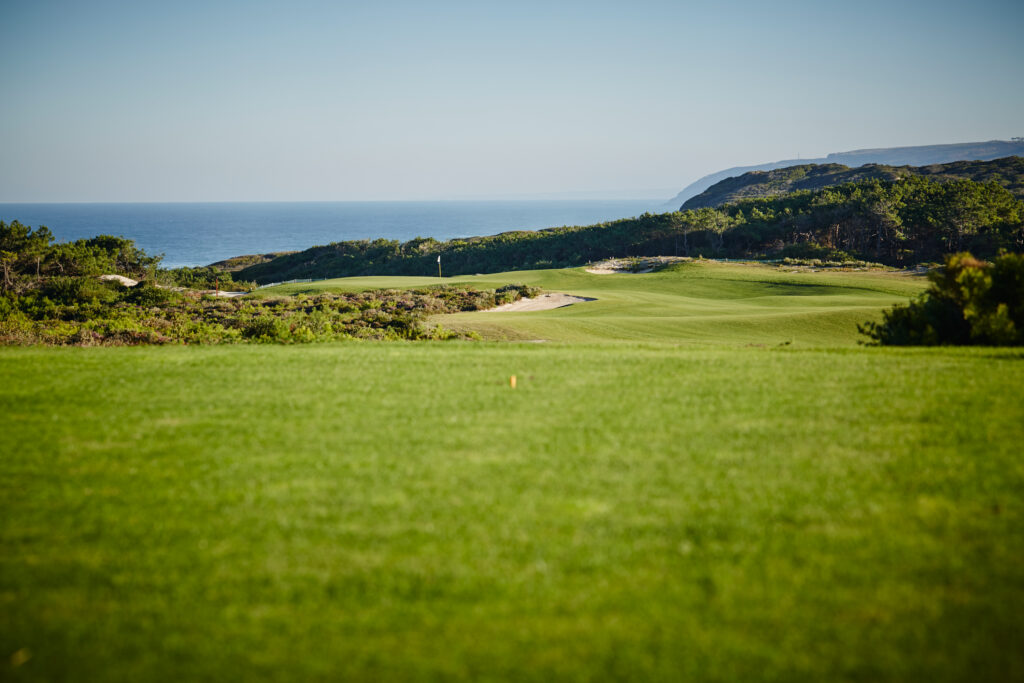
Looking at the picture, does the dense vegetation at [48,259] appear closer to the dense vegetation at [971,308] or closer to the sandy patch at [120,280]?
the sandy patch at [120,280]

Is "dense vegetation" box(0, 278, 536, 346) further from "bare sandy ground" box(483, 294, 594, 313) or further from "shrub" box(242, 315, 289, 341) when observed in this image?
"bare sandy ground" box(483, 294, 594, 313)

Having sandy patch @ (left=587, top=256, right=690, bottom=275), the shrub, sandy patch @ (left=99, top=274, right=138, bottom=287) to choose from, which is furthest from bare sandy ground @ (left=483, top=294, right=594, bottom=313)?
sandy patch @ (left=99, top=274, right=138, bottom=287)

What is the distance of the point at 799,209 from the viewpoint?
69.8m

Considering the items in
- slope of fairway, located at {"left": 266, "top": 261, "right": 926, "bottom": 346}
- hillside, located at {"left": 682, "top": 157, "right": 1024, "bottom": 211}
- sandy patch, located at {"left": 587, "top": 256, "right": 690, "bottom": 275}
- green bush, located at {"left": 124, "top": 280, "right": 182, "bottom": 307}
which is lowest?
slope of fairway, located at {"left": 266, "top": 261, "right": 926, "bottom": 346}

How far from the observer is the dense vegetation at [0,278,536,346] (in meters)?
19.7

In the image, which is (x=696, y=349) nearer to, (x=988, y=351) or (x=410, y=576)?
(x=988, y=351)

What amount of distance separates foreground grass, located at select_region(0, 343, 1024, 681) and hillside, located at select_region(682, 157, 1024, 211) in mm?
92377

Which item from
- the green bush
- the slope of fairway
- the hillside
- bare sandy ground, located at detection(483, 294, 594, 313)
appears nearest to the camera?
the slope of fairway

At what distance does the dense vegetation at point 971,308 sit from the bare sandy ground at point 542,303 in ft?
66.1

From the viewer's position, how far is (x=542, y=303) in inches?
1329

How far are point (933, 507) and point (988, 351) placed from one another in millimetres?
7804

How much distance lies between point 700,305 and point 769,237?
134 ft

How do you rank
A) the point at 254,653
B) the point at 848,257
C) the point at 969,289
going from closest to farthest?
the point at 254,653
the point at 969,289
the point at 848,257

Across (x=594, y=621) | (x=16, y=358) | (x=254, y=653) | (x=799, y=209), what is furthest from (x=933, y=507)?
(x=799, y=209)
